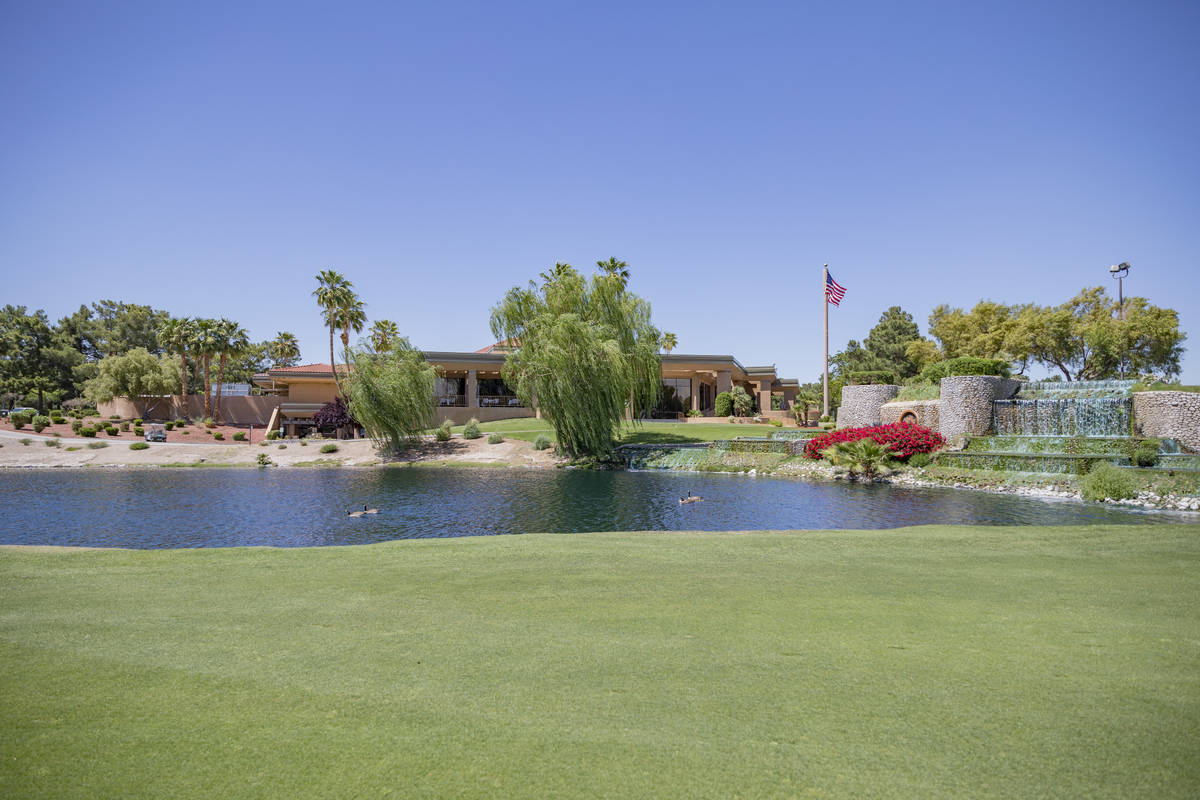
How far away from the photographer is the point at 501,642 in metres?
5.25

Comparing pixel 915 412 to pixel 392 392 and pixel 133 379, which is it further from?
pixel 133 379

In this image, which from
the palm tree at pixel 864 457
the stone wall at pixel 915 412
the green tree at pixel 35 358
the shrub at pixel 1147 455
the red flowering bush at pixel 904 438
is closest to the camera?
the shrub at pixel 1147 455

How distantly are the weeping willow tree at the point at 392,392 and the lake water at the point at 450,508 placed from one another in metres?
9.26

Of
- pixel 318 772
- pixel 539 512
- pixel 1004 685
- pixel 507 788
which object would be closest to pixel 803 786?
pixel 507 788

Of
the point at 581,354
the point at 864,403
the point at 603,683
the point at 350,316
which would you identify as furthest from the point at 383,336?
the point at 603,683

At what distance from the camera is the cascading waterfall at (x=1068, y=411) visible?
1054 inches

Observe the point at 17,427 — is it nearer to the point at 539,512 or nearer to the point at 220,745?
the point at 539,512

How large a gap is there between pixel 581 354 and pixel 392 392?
13073 mm

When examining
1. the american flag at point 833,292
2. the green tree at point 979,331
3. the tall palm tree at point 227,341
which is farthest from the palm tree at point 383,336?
the green tree at point 979,331

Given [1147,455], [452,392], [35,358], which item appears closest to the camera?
[1147,455]

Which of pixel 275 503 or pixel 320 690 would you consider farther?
pixel 275 503

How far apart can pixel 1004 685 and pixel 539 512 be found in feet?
53.1

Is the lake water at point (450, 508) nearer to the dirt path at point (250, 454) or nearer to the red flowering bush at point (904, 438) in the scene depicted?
the red flowering bush at point (904, 438)

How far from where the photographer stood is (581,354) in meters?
35.1
